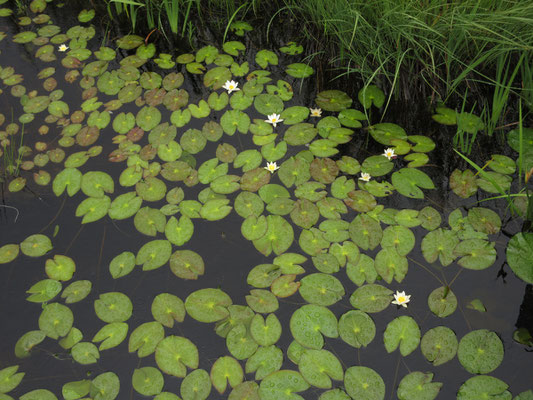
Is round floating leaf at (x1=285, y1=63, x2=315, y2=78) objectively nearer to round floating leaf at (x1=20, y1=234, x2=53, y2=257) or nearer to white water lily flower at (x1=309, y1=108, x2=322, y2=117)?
white water lily flower at (x1=309, y1=108, x2=322, y2=117)

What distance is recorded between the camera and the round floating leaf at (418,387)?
174 centimetres

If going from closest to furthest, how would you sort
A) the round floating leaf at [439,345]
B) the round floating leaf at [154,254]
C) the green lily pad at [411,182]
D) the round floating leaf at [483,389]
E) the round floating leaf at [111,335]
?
the round floating leaf at [483,389], the round floating leaf at [439,345], the round floating leaf at [111,335], the round floating leaf at [154,254], the green lily pad at [411,182]

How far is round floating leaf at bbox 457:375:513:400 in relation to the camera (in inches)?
67.9

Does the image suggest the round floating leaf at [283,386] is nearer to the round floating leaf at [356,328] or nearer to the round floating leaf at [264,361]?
the round floating leaf at [264,361]

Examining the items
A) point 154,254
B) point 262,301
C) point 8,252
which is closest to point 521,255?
point 262,301

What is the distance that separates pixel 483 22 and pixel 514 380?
1782mm

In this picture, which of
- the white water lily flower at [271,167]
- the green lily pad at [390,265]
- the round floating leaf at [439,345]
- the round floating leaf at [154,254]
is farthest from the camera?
the white water lily flower at [271,167]

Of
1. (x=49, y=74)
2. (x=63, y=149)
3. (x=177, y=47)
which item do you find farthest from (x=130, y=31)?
(x=63, y=149)

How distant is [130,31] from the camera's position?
11.1 feet

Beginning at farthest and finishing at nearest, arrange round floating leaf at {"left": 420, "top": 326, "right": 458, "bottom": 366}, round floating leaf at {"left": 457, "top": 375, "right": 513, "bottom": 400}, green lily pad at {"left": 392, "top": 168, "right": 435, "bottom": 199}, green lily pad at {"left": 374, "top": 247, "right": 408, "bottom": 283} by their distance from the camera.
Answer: green lily pad at {"left": 392, "top": 168, "right": 435, "bottom": 199}
green lily pad at {"left": 374, "top": 247, "right": 408, "bottom": 283}
round floating leaf at {"left": 420, "top": 326, "right": 458, "bottom": 366}
round floating leaf at {"left": 457, "top": 375, "right": 513, "bottom": 400}

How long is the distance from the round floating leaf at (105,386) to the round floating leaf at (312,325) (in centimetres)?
75

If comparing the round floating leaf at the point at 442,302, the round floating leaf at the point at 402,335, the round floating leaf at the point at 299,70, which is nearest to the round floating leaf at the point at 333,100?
the round floating leaf at the point at 299,70

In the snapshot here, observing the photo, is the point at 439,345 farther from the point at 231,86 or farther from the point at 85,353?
the point at 231,86

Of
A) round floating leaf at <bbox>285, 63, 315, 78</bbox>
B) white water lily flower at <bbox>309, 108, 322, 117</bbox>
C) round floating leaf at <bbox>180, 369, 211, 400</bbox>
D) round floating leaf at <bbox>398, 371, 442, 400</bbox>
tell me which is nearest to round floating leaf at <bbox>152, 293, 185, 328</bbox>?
round floating leaf at <bbox>180, 369, 211, 400</bbox>
